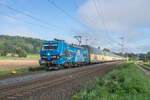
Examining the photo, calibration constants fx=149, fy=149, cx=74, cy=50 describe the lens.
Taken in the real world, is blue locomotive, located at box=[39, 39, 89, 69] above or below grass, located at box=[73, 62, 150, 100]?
above

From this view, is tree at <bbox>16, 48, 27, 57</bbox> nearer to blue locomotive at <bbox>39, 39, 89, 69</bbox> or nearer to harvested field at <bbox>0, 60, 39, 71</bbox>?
harvested field at <bbox>0, 60, 39, 71</bbox>

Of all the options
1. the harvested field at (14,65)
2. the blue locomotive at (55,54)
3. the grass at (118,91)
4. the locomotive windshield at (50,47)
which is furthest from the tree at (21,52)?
the grass at (118,91)

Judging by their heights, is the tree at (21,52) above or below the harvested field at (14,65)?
above

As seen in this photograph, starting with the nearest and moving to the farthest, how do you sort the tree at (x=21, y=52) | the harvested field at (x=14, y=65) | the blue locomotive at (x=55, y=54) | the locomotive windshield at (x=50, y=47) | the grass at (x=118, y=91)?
the grass at (x=118, y=91), the blue locomotive at (x=55, y=54), the locomotive windshield at (x=50, y=47), the harvested field at (x=14, y=65), the tree at (x=21, y=52)

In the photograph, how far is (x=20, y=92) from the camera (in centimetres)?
733

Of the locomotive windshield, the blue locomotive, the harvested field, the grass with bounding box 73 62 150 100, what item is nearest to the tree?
the harvested field

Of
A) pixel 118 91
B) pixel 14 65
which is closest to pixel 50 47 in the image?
pixel 118 91

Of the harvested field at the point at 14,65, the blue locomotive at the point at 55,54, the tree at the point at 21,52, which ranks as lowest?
the harvested field at the point at 14,65

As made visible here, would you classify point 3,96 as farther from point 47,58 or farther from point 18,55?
point 18,55

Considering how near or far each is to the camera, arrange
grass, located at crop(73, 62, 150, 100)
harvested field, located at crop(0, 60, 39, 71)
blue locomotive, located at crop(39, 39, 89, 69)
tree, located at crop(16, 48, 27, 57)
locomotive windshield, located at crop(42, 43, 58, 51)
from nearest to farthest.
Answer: grass, located at crop(73, 62, 150, 100), blue locomotive, located at crop(39, 39, 89, 69), locomotive windshield, located at crop(42, 43, 58, 51), harvested field, located at crop(0, 60, 39, 71), tree, located at crop(16, 48, 27, 57)

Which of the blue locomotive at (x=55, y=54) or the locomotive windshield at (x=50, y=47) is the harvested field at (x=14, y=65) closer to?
the locomotive windshield at (x=50, y=47)

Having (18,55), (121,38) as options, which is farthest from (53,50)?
(18,55)

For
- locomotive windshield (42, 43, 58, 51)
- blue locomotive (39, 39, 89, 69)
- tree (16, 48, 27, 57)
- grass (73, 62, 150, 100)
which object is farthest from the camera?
tree (16, 48, 27, 57)

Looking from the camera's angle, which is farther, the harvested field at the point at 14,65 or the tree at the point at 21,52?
the tree at the point at 21,52
